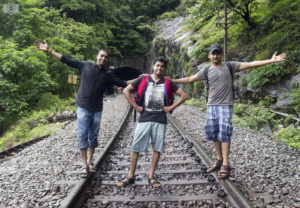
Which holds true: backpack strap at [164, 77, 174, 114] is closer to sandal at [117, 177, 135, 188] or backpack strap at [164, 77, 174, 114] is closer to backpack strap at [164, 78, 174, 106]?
backpack strap at [164, 78, 174, 106]

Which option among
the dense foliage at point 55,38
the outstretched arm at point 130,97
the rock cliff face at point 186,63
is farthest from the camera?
the dense foliage at point 55,38

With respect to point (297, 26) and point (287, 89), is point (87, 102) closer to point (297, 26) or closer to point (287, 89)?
point (287, 89)

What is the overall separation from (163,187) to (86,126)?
5.12ft

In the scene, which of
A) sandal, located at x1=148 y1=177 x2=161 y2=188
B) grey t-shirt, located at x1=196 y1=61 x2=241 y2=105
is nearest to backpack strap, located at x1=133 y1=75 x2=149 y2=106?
grey t-shirt, located at x1=196 y1=61 x2=241 y2=105

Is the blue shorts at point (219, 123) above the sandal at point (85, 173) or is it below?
above

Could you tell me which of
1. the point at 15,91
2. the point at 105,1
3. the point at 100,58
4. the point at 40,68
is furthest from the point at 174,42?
the point at 100,58

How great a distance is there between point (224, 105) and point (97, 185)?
7.67 ft

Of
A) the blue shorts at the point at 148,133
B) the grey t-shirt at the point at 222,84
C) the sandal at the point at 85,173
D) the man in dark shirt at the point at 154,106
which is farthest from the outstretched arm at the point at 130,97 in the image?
the sandal at the point at 85,173

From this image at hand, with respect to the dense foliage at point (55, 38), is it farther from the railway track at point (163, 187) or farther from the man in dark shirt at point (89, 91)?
the railway track at point (163, 187)

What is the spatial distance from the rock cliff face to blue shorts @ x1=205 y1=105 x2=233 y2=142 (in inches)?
215

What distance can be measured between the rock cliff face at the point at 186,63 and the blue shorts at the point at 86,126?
273 inches

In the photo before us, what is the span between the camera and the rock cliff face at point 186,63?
7.77 metres

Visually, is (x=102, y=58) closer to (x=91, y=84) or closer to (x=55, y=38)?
(x=91, y=84)

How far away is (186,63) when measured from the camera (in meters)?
17.7
